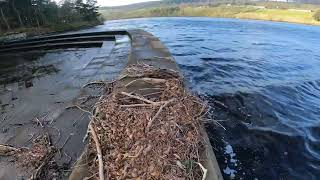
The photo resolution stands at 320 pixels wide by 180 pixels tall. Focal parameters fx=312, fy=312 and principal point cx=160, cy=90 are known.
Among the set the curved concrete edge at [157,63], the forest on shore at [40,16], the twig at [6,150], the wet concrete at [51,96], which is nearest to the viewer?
the curved concrete edge at [157,63]

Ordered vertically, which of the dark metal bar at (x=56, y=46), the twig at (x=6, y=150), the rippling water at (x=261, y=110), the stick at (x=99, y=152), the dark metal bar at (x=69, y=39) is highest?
the stick at (x=99, y=152)

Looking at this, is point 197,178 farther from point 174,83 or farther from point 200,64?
point 200,64

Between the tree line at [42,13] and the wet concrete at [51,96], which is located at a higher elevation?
the tree line at [42,13]

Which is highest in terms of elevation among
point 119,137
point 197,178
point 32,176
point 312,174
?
point 119,137

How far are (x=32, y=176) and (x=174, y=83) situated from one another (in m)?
3.55

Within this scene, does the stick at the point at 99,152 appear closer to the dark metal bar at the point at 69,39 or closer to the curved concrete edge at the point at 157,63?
the curved concrete edge at the point at 157,63

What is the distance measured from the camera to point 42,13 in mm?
49375

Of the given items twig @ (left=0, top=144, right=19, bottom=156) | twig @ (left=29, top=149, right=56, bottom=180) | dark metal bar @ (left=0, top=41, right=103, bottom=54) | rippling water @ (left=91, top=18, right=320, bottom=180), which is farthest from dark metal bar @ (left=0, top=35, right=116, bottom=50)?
twig @ (left=29, top=149, right=56, bottom=180)

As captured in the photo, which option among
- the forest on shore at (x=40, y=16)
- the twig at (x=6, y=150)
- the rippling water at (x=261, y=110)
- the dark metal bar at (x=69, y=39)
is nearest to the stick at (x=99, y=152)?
the twig at (x=6, y=150)

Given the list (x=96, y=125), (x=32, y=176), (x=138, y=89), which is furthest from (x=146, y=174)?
(x=138, y=89)

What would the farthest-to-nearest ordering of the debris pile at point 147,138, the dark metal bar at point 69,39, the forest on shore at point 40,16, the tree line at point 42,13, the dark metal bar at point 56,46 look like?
the tree line at point 42,13
the forest on shore at point 40,16
the dark metal bar at point 69,39
the dark metal bar at point 56,46
the debris pile at point 147,138

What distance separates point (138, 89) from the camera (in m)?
7.18

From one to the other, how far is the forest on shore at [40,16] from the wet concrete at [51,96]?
24.1 metres

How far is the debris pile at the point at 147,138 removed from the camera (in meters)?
4.33
